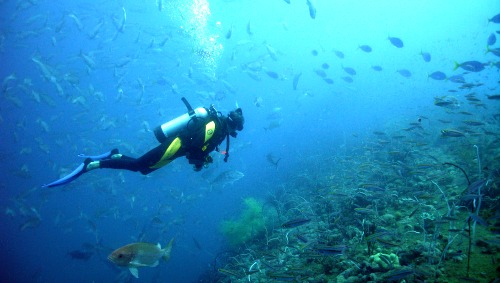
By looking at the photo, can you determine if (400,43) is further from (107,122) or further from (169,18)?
(169,18)

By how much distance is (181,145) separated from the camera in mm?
5066

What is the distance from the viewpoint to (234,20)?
6209 cm

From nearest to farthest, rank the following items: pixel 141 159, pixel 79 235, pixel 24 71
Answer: pixel 141 159 → pixel 79 235 → pixel 24 71

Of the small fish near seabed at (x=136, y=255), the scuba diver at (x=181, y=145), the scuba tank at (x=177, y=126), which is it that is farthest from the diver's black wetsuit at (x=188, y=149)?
the small fish near seabed at (x=136, y=255)

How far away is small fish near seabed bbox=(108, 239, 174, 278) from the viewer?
379 centimetres

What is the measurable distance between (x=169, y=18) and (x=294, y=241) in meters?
51.6

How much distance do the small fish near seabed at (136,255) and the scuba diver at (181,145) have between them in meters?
1.70

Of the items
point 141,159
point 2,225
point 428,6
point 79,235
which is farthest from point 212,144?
point 428,6

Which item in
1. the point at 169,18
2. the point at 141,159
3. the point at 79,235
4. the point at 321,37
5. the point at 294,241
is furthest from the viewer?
the point at 321,37

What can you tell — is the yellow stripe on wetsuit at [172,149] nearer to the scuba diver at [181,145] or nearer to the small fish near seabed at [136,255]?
the scuba diver at [181,145]

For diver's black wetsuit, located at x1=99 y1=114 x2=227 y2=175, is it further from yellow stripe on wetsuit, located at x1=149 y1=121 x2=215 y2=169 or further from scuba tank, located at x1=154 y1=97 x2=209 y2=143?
scuba tank, located at x1=154 y1=97 x2=209 y2=143

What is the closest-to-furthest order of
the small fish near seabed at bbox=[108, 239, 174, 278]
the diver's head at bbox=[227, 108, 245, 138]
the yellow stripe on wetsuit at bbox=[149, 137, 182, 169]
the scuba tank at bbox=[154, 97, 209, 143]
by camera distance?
the small fish near seabed at bbox=[108, 239, 174, 278], the yellow stripe on wetsuit at bbox=[149, 137, 182, 169], the scuba tank at bbox=[154, 97, 209, 143], the diver's head at bbox=[227, 108, 245, 138]

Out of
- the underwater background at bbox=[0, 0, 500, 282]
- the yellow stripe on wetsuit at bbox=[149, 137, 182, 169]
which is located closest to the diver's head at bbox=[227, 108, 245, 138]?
the yellow stripe on wetsuit at bbox=[149, 137, 182, 169]

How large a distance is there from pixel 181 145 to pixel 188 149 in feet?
0.52
